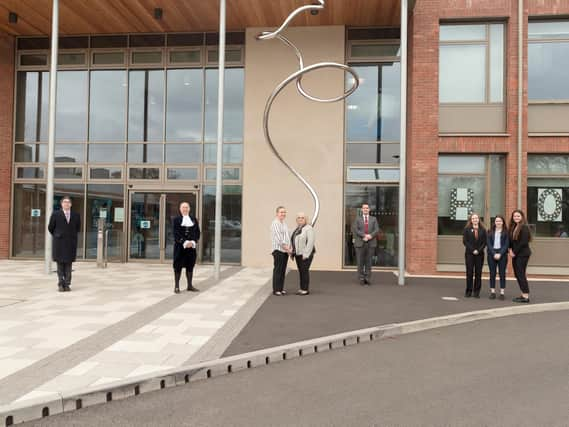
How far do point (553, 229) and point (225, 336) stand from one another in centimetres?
1047

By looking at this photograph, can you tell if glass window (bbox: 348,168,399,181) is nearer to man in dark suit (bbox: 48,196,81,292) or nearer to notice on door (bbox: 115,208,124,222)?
notice on door (bbox: 115,208,124,222)

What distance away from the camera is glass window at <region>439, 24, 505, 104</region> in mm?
12578

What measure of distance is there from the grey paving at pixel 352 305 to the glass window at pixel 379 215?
2.00 m

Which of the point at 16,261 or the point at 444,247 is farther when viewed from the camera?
the point at 16,261

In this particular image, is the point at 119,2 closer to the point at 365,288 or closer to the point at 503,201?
the point at 365,288

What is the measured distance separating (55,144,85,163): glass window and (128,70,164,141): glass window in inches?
66.5

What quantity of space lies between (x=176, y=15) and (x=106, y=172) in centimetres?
531

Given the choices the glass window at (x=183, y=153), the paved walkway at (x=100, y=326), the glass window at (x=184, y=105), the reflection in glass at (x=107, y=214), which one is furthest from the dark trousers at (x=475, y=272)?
the reflection in glass at (x=107, y=214)

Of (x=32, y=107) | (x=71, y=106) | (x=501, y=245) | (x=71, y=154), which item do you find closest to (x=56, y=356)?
(x=501, y=245)

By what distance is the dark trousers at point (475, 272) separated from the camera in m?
9.10

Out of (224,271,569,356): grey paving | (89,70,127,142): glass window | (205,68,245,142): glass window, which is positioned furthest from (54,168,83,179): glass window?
(224,271,569,356): grey paving

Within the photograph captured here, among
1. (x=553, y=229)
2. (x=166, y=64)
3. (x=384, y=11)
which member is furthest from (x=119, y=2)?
(x=553, y=229)

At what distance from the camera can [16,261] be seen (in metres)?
14.6

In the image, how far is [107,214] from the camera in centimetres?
1467
